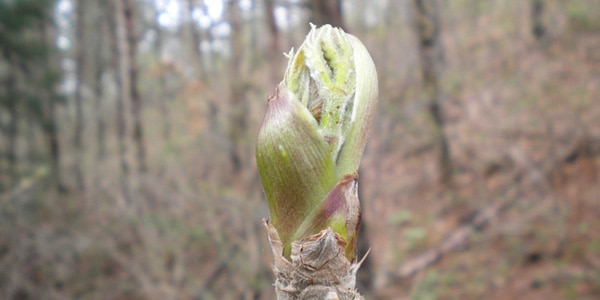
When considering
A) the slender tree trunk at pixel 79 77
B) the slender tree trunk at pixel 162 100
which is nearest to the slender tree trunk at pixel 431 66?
the slender tree trunk at pixel 79 77

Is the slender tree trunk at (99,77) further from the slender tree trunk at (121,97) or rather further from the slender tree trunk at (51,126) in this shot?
the slender tree trunk at (51,126)

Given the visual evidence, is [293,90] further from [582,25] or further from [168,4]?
[582,25]

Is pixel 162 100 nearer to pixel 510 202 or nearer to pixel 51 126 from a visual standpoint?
pixel 51 126

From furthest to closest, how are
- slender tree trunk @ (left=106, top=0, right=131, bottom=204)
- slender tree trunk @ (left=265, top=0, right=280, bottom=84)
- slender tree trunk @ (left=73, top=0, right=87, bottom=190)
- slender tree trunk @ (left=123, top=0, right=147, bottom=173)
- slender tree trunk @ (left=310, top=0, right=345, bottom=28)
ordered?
slender tree trunk @ (left=73, top=0, right=87, bottom=190)
slender tree trunk @ (left=106, top=0, right=131, bottom=204)
slender tree trunk @ (left=123, top=0, right=147, bottom=173)
slender tree trunk @ (left=265, top=0, right=280, bottom=84)
slender tree trunk @ (left=310, top=0, right=345, bottom=28)

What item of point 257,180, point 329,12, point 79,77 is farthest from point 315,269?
point 79,77

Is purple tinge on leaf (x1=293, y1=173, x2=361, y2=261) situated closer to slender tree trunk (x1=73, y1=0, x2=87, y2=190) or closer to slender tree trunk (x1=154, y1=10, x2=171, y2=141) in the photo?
slender tree trunk (x1=73, y1=0, x2=87, y2=190)

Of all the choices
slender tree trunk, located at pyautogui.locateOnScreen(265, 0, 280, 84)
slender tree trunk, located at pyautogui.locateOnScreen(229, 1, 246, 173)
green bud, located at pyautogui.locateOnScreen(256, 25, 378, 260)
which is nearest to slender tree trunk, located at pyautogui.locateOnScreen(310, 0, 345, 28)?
slender tree trunk, located at pyautogui.locateOnScreen(265, 0, 280, 84)
